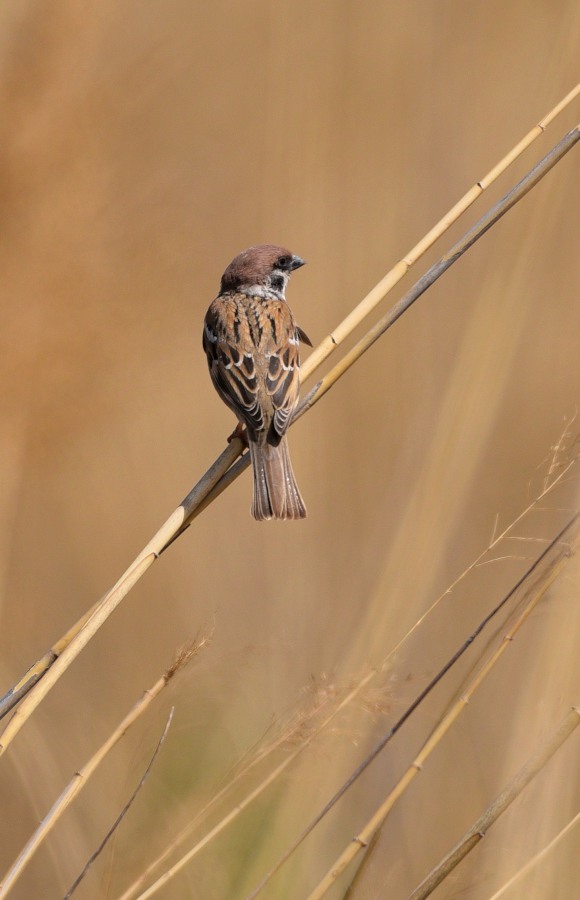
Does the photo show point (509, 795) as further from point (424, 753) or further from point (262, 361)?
point (262, 361)

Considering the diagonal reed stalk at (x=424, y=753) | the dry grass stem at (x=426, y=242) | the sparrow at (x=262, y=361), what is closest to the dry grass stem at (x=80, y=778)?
the diagonal reed stalk at (x=424, y=753)

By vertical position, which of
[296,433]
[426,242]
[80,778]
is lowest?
[80,778]

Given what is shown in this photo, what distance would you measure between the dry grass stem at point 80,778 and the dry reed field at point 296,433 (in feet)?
0.49

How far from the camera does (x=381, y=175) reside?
3.61m

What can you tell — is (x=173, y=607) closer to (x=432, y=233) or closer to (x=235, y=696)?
(x=235, y=696)

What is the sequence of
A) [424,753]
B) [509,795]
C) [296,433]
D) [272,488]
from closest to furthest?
1. [509,795]
2. [424,753]
3. [272,488]
4. [296,433]

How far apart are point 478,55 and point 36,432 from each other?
224 centimetres

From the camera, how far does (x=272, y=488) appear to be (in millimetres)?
2717

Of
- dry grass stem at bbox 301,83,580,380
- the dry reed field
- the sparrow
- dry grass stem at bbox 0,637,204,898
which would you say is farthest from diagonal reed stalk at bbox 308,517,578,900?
the sparrow

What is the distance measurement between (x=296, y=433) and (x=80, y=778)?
7.28 feet

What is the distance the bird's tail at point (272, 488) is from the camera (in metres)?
2.72

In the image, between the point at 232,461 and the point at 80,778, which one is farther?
the point at 232,461

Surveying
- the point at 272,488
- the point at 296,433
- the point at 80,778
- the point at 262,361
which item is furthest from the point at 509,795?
the point at 296,433

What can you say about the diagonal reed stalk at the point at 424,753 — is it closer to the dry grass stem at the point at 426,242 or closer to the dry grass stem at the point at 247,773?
the dry grass stem at the point at 247,773
